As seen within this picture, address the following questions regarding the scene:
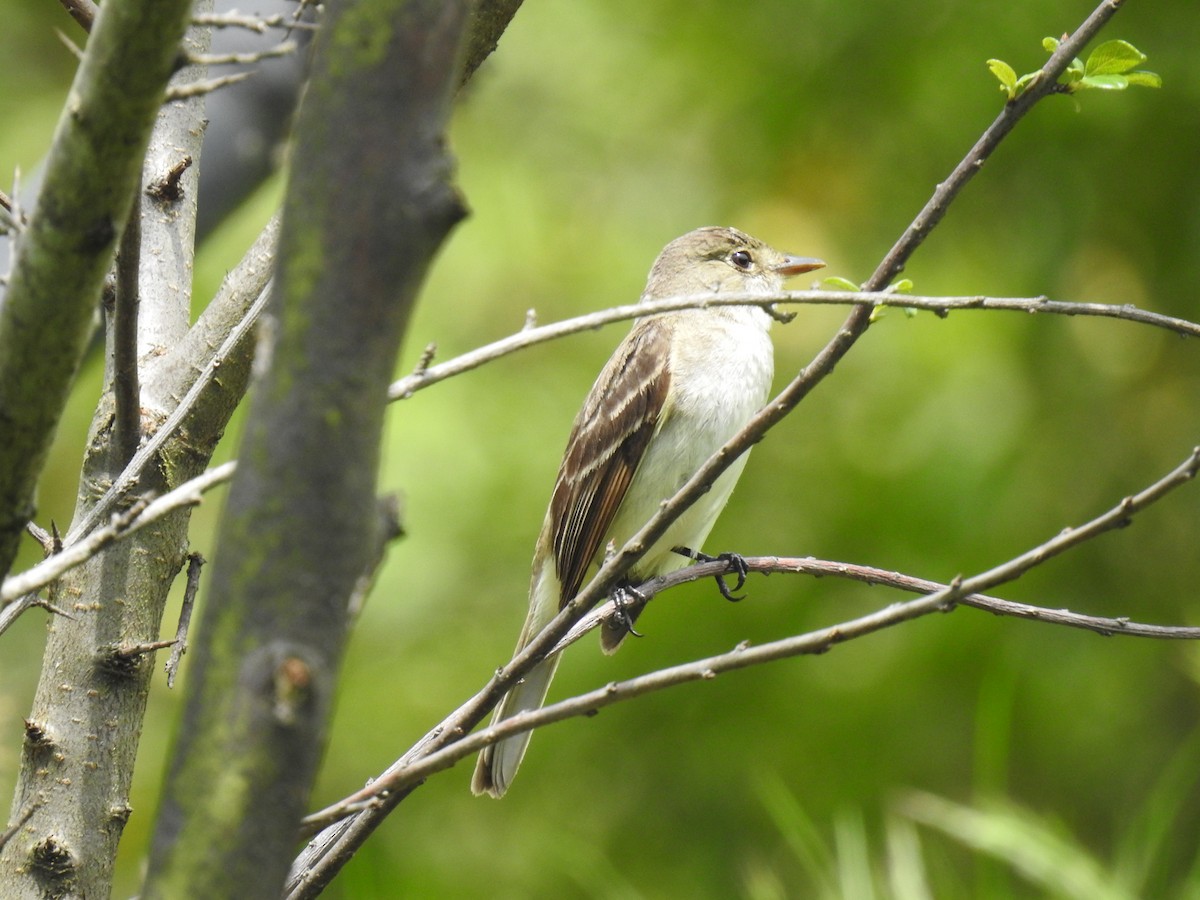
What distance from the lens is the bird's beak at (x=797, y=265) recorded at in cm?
453

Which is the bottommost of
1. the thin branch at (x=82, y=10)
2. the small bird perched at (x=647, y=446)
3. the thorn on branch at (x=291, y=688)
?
the thorn on branch at (x=291, y=688)

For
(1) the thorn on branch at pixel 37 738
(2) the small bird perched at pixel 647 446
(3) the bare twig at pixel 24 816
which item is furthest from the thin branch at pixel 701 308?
(2) the small bird perched at pixel 647 446

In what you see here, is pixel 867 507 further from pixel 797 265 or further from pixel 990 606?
pixel 990 606

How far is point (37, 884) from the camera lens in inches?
78.5

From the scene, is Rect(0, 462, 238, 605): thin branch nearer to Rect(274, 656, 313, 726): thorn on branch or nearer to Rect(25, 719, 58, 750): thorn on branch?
Rect(274, 656, 313, 726): thorn on branch

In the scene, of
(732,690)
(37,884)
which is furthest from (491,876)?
(37,884)

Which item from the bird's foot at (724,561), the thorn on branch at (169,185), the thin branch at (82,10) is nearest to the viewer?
the thin branch at (82,10)

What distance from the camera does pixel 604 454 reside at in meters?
4.03

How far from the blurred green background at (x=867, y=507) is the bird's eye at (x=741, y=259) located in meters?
0.40

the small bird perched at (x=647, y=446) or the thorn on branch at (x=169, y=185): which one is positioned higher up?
the small bird perched at (x=647, y=446)

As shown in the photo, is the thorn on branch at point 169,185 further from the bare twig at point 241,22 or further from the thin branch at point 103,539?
the thin branch at point 103,539

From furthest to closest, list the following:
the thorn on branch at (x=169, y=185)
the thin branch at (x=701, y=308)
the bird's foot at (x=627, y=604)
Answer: the bird's foot at (x=627, y=604) < the thorn on branch at (x=169, y=185) < the thin branch at (x=701, y=308)

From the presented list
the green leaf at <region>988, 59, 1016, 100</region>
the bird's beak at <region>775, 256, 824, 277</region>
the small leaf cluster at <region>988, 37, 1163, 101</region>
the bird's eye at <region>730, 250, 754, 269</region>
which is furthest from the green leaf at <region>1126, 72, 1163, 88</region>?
the bird's eye at <region>730, 250, 754, 269</region>

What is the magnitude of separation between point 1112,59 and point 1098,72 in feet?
0.10
